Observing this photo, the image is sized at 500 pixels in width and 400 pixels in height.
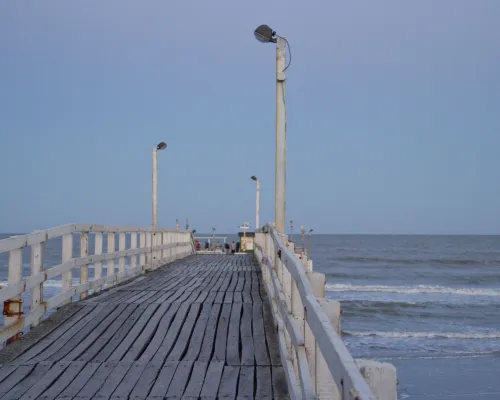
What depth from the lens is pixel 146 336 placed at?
727 centimetres

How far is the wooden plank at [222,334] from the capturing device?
21.2 feet

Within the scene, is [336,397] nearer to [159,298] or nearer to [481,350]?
[159,298]

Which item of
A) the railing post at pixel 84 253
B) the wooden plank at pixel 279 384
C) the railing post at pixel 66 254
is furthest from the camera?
the railing post at pixel 84 253

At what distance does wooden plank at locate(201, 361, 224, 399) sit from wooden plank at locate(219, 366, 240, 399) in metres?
0.04

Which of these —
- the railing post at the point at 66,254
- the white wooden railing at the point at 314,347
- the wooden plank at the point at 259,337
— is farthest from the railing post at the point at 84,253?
the white wooden railing at the point at 314,347

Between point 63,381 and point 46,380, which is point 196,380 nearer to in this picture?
point 63,381

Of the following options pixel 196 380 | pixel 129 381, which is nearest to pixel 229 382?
pixel 196 380

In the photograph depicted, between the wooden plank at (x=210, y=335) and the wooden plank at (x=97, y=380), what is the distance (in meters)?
0.86

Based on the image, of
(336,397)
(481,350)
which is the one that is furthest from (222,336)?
(481,350)

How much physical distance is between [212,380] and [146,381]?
55cm

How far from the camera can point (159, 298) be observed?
995 cm

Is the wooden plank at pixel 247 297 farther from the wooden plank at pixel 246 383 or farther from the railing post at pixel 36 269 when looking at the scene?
the wooden plank at pixel 246 383

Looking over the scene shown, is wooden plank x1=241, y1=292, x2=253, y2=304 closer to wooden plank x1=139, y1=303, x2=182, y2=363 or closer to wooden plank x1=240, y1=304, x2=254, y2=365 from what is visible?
wooden plank x1=240, y1=304, x2=254, y2=365

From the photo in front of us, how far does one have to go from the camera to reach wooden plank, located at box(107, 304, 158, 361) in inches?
255
